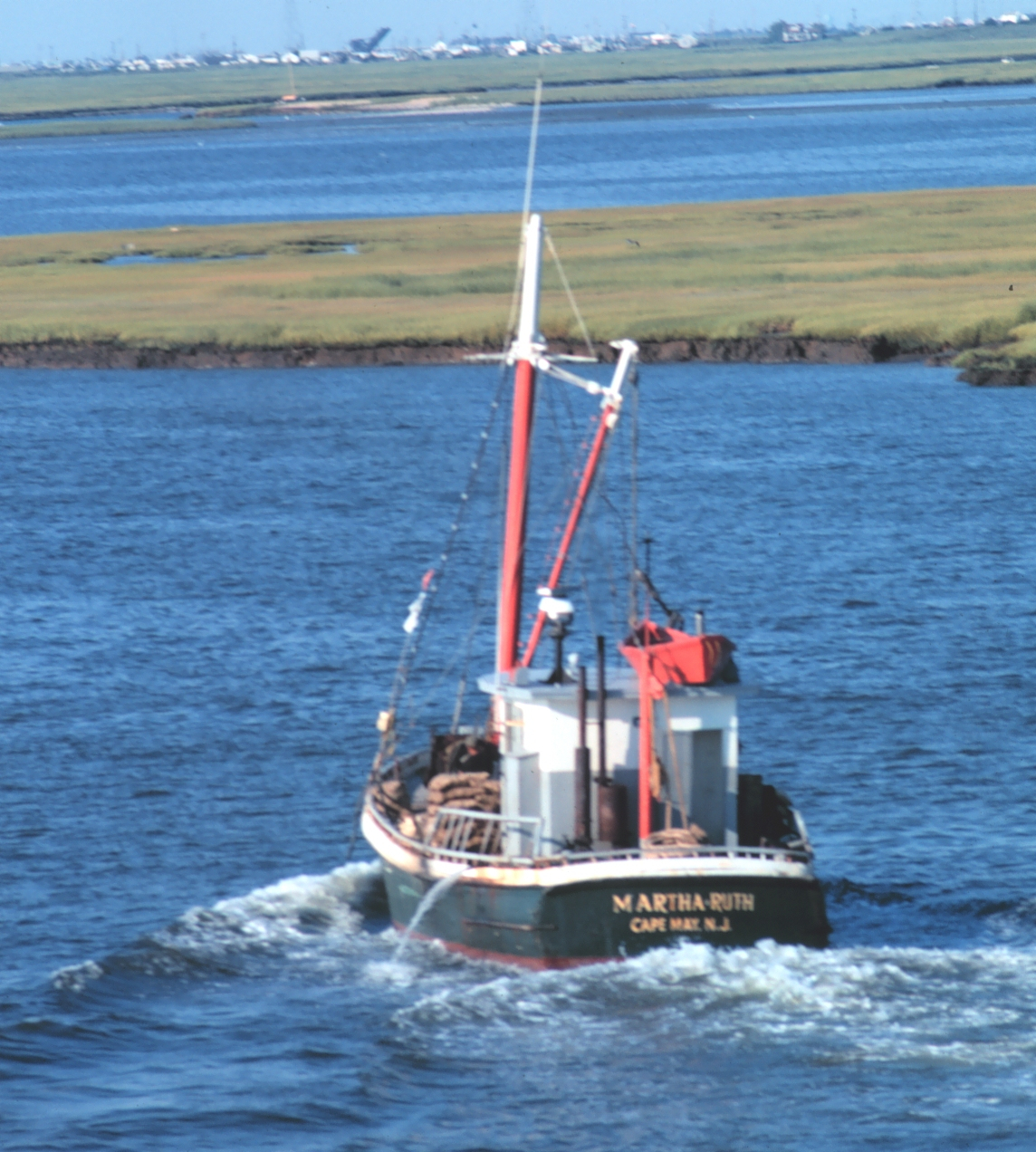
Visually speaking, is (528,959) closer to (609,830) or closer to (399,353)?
(609,830)

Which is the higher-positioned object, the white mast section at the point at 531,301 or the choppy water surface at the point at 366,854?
the white mast section at the point at 531,301

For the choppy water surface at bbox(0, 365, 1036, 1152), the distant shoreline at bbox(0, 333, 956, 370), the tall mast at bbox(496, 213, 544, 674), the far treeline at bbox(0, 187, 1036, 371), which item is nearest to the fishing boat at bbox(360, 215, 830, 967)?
the choppy water surface at bbox(0, 365, 1036, 1152)

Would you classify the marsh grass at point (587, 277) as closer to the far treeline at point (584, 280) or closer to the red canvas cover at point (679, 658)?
the far treeline at point (584, 280)

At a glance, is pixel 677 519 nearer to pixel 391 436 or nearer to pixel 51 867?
pixel 391 436

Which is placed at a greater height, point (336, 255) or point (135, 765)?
point (336, 255)

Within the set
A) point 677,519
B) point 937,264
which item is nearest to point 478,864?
point 677,519

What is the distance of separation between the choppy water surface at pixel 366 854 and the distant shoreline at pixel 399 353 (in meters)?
22.0

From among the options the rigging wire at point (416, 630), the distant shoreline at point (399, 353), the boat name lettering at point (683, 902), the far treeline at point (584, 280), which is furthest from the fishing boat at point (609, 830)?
the far treeline at point (584, 280)

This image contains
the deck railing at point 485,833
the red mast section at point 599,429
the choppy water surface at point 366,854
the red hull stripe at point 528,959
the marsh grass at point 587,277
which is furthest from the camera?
the marsh grass at point 587,277

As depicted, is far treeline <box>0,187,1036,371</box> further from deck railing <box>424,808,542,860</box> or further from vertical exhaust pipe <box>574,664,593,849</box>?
vertical exhaust pipe <box>574,664,593,849</box>

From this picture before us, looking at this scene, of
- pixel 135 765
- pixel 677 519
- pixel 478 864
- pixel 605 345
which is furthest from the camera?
pixel 605 345

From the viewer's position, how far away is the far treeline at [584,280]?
389 feet

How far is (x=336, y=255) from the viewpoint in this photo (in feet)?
530

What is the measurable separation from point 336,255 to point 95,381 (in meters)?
45.7
